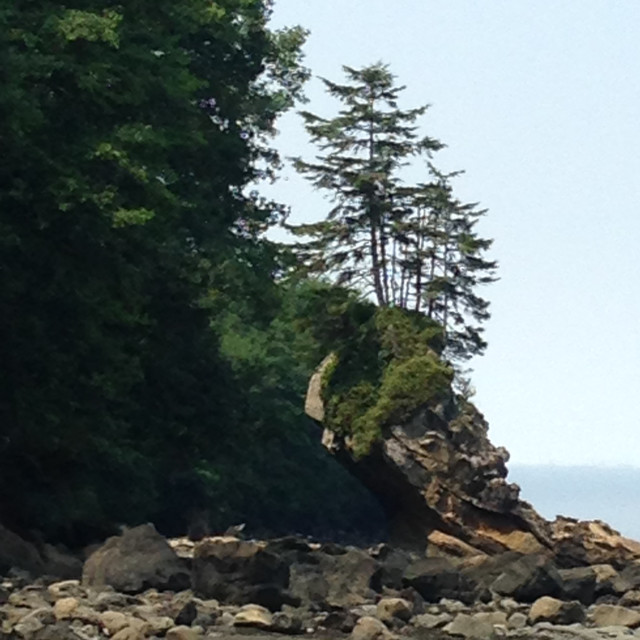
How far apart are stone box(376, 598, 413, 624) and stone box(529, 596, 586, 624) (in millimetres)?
2400

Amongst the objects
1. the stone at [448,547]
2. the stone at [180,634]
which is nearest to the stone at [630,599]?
the stone at [180,634]

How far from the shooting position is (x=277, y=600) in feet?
78.4

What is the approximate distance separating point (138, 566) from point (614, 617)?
25.6 feet

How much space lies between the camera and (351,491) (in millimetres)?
74625

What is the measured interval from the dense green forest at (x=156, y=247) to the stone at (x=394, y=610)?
9.08 metres

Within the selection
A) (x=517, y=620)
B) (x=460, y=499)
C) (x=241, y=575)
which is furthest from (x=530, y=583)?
(x=460, y=499)

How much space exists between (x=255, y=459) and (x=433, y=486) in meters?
14.1

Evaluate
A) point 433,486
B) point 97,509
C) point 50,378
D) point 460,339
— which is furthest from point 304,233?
point 50,378

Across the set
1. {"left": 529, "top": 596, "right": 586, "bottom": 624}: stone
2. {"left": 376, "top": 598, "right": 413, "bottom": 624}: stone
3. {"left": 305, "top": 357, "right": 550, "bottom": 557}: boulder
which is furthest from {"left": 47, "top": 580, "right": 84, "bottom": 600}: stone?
{"left": 305, "top": 357, "right": 550, "bottom": 557}: boulder

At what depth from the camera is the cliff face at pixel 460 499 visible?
49.2m

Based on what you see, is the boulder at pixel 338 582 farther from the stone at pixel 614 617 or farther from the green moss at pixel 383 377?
the green moss at pixel 383 377

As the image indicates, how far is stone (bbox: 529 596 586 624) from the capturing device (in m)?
24.9

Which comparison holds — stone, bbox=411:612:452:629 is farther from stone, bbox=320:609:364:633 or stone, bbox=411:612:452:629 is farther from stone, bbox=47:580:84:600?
stone, bbox=47:580:84:600

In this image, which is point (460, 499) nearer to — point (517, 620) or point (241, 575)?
point (517, 620)
